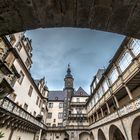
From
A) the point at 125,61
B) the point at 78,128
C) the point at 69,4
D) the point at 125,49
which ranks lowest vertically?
the point at 69,4

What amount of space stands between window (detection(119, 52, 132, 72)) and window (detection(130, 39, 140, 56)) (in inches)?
34.8

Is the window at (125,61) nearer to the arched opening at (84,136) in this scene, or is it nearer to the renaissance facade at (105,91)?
the renaissance facade at (105,91)

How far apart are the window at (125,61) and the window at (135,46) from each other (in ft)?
2.90

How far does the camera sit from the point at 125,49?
13.8 meters

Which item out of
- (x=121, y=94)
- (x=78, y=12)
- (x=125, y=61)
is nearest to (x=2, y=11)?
(x=78, y=12)

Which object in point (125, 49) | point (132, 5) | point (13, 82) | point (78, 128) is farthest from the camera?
point (78, 128)

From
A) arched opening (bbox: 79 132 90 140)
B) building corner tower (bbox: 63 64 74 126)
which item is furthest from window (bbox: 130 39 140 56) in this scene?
building corner tower (bbox: 63 64 74 126)

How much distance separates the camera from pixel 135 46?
1201cm

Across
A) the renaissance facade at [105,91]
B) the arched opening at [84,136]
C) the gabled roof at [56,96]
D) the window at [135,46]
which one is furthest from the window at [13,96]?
the gabled roof at [56,96]

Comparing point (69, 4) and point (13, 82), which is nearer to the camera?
point (69, 4)

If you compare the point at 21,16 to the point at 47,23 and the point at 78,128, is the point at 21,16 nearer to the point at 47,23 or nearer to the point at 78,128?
the point at 47,23

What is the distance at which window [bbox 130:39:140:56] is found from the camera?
1151 cm

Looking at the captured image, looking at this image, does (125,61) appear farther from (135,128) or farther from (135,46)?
(135,128)

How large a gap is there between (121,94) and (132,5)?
622 inches
